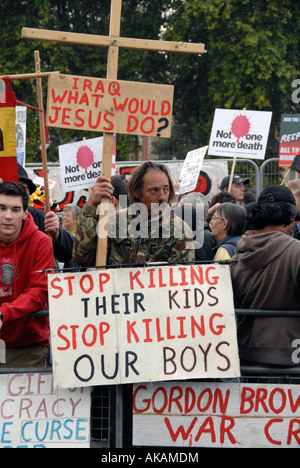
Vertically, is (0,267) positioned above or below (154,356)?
above

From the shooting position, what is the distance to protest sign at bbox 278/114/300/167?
995 cm

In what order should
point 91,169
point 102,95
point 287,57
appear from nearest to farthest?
point 102,95 → point 91,169 → point 287,57

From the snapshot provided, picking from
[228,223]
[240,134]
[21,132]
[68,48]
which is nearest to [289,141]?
[240,134]

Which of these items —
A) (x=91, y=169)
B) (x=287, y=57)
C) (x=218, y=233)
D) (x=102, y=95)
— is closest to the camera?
(x=102, y=95)

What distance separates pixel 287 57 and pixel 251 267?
20.2 meters

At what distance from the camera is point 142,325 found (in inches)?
155

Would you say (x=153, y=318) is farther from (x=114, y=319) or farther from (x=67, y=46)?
(x=67, y=46)

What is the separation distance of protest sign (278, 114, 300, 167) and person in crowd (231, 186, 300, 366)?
19.3 ft

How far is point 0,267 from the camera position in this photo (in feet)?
14.2

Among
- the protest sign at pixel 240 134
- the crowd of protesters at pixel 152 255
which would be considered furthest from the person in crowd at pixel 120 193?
the protest sign at pixel 240 134

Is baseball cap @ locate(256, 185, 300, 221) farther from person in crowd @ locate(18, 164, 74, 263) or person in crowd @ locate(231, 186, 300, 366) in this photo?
person in crowd @ locate(18, 164, 74, 263)

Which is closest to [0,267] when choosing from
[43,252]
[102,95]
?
[43,252]

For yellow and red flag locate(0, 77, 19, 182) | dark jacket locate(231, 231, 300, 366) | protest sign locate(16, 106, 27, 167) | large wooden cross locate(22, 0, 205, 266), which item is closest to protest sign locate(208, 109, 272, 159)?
protest sign locate(16, 106, 27, 167)

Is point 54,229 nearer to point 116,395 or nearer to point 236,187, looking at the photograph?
point 116,395
